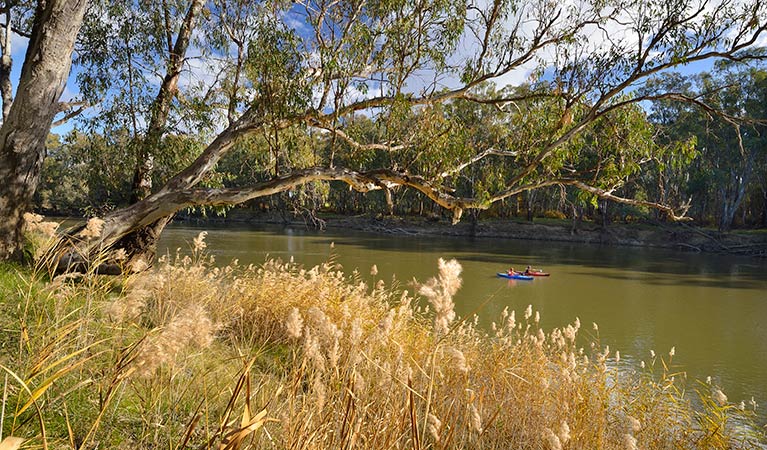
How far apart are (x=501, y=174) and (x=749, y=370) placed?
17.9 ft

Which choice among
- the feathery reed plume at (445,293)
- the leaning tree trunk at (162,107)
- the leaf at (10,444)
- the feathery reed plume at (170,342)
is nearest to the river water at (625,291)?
the feathery reed plume at (445,293)

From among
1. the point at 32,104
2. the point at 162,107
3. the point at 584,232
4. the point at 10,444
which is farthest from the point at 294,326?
the point at 584,232

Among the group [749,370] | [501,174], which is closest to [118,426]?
[501,174]

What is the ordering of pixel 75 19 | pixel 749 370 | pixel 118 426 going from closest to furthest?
pixel 118 426 < pixel 75 19 < pixel 749 370

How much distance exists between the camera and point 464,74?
6.19 metres

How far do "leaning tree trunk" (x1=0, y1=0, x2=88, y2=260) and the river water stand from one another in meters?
3.03

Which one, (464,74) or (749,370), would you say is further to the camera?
(749,370)

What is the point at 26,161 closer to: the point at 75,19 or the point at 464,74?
the point at 75,19

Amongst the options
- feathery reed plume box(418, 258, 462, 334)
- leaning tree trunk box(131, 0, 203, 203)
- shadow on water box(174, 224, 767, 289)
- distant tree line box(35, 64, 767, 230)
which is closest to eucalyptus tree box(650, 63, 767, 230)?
distant tree line box(35, 64, 767, 230)

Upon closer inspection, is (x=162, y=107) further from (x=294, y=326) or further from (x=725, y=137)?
(x=725, y=137)

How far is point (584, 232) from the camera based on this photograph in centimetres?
3155

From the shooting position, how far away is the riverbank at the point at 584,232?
27.0 m

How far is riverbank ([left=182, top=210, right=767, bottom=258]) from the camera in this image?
27.0 metres

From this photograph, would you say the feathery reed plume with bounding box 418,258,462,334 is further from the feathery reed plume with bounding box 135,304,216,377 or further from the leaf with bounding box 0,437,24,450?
the leaf with bounding box 0,437,24,450
